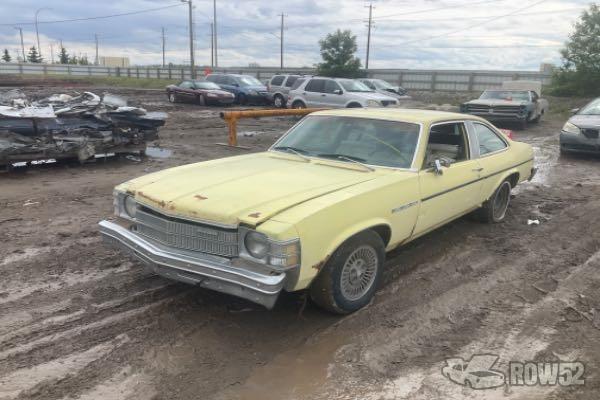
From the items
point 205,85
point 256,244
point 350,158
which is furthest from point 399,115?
point 205,85

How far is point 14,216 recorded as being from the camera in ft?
21.2

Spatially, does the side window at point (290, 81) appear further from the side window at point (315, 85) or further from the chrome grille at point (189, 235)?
the chrome grille at point (189, 235)

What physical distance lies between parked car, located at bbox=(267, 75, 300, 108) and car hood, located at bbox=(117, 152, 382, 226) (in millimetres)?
20856

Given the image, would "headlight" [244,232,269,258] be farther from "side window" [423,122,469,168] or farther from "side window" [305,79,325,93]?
"side window" [305,79,325,93]

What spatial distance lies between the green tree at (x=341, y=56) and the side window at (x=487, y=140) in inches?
1435

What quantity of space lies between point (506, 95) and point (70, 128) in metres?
15.8

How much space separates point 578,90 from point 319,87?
15.7 meters

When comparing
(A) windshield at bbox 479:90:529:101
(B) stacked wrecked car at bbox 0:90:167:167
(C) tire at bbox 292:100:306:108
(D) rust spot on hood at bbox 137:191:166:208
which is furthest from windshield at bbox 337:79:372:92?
(D) rust spot on hood at bbox 137:191:166:208

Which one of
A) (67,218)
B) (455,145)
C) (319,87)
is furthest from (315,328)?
(319,87)

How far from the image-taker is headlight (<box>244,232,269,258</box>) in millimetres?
3309

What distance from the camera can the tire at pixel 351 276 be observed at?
12.1ft

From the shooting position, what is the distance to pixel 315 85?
20531 mm

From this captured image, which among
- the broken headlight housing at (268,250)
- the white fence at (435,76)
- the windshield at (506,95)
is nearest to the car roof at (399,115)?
the broken headlight housing at (268,250)

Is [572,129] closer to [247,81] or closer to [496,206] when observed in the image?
[496,206]
